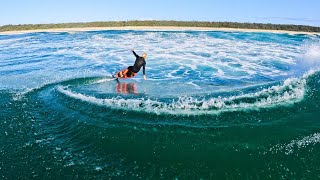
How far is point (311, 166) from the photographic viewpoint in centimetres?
765

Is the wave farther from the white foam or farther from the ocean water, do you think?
the white foam

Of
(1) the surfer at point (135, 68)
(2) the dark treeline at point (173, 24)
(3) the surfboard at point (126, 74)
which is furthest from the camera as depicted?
(2) the dark treeline at point (173, 24)

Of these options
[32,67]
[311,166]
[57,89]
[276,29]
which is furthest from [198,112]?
[276,29]

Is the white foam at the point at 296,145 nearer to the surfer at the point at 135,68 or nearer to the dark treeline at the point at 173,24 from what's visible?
the surfer at the point at 135,68

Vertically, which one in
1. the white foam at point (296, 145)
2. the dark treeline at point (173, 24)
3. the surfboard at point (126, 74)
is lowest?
the white foam at point (296, 145)

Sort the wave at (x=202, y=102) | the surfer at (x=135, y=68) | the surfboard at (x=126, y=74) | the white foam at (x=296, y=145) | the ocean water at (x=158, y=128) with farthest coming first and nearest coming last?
the surfboard at (x=126, y=74)
the surfer at (x=135, y=68)
the wave at (x=202, y=102)
the white foam at (x=296, y=145)
the ocean water at (x=158, y=128)

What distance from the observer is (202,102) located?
11984mm

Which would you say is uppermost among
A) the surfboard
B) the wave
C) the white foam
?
the surfboard

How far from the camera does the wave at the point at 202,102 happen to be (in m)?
11.2

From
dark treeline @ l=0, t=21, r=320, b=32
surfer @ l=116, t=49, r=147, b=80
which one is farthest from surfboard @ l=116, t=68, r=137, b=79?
dark treeline @ l=0, t=21, r=320, b=32

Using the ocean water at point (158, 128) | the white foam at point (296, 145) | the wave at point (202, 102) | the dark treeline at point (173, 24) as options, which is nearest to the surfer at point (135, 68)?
the ocean water at point (158, 128)

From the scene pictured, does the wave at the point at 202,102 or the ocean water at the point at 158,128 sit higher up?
the wave at the point at 202,102

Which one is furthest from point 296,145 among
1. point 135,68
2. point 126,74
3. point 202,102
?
point 126,74

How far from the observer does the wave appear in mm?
11219
